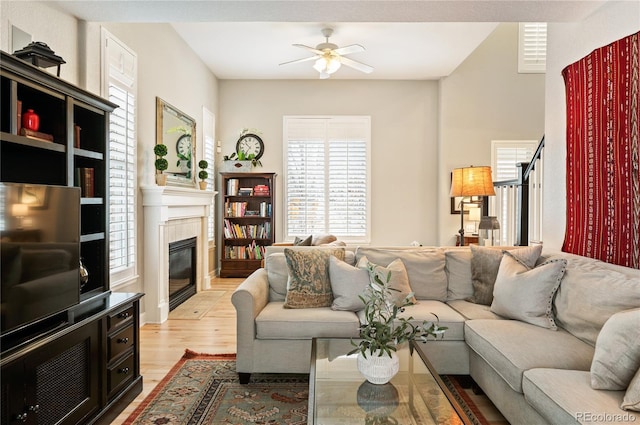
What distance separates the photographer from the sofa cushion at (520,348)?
6.56ft

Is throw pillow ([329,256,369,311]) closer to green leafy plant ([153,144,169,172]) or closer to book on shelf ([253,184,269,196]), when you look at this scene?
green leafy plant ([153,144,169,172])

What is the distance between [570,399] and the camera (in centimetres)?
162

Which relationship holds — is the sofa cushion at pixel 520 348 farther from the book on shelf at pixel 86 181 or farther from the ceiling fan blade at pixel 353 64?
the ceiling fan blade at pixel 353 64

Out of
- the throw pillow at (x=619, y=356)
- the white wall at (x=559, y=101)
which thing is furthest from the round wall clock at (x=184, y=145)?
the throw pillow at (x=619, y=356)

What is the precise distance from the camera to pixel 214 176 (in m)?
6.62

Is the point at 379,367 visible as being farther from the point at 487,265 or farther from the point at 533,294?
the point at 487,265

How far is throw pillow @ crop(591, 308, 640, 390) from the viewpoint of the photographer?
5.43ft

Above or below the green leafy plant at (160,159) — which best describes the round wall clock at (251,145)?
above

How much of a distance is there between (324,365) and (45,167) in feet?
6.35

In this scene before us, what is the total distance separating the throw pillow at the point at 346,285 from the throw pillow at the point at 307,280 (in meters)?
0.06

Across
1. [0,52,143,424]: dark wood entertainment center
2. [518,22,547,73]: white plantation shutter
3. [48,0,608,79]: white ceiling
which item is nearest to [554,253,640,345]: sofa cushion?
[48,0,608,79]: white ceiling

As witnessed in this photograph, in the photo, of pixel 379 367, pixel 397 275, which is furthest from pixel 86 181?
pixel 397 275

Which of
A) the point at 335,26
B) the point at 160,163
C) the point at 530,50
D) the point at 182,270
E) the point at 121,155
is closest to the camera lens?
the point at 121,155

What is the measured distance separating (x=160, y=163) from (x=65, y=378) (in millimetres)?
2587
